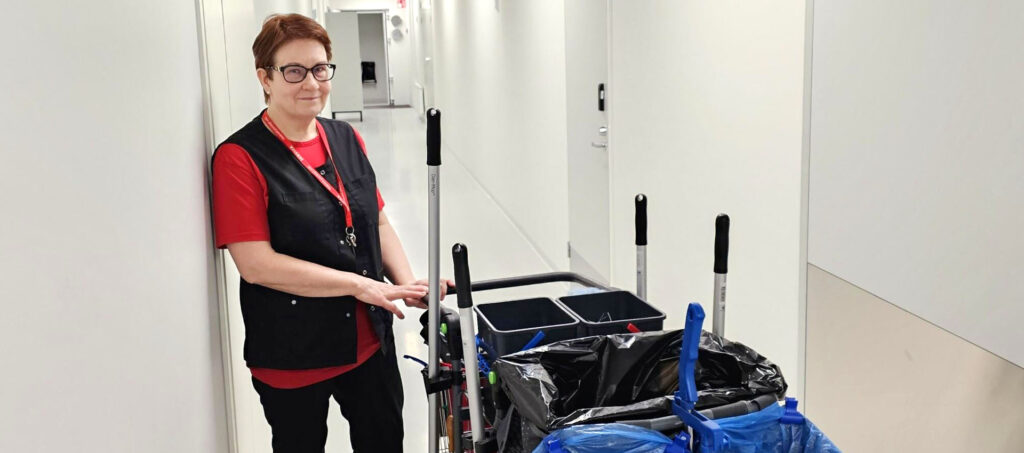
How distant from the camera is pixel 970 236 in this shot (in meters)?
1.86

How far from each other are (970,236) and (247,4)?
2.54 metres

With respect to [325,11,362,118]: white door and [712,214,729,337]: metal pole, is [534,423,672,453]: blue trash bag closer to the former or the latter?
[712,214,729,337]: metal pole

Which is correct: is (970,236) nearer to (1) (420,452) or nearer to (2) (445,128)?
(1) (420,452)

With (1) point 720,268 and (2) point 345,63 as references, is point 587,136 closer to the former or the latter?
(1) point 720,268

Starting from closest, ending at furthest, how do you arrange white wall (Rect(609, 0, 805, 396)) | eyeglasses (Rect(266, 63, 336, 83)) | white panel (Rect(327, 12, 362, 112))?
eyeglasses (Rect(266, 63, 336, 83)) → white wall (Rect(609, 0, 805, 396)) → white panel (Rect(327, 12, 362, 112))

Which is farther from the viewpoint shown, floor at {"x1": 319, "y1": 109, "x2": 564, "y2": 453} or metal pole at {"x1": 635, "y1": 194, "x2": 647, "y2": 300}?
floor at {"x1": 319, "y1": 109, "x2": 564, "y2": 453}

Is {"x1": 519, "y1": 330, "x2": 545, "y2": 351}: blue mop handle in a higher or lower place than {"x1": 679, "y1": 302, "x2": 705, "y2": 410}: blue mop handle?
lower

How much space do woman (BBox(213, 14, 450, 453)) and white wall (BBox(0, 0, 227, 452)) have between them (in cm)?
13

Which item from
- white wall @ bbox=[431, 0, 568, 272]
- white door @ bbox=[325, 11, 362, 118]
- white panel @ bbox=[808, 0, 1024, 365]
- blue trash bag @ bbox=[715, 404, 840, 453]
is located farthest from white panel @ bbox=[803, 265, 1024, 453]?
white door @ bbox=[325, 11, 362, 118]

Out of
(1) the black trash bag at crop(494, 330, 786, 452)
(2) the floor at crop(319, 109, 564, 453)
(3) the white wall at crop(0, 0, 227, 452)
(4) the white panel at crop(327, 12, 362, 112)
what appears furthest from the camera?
(4) the white panel at crop(327, 12, 362, 112)

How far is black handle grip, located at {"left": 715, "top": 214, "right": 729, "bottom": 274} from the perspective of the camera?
6.31ft

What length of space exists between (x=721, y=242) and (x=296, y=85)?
1.08 metres

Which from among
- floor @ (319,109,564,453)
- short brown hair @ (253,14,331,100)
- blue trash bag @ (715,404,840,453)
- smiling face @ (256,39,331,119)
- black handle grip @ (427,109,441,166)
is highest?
short brown hair @ (253,14,331,100)

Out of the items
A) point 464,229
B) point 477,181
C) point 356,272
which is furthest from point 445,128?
point 356,272
